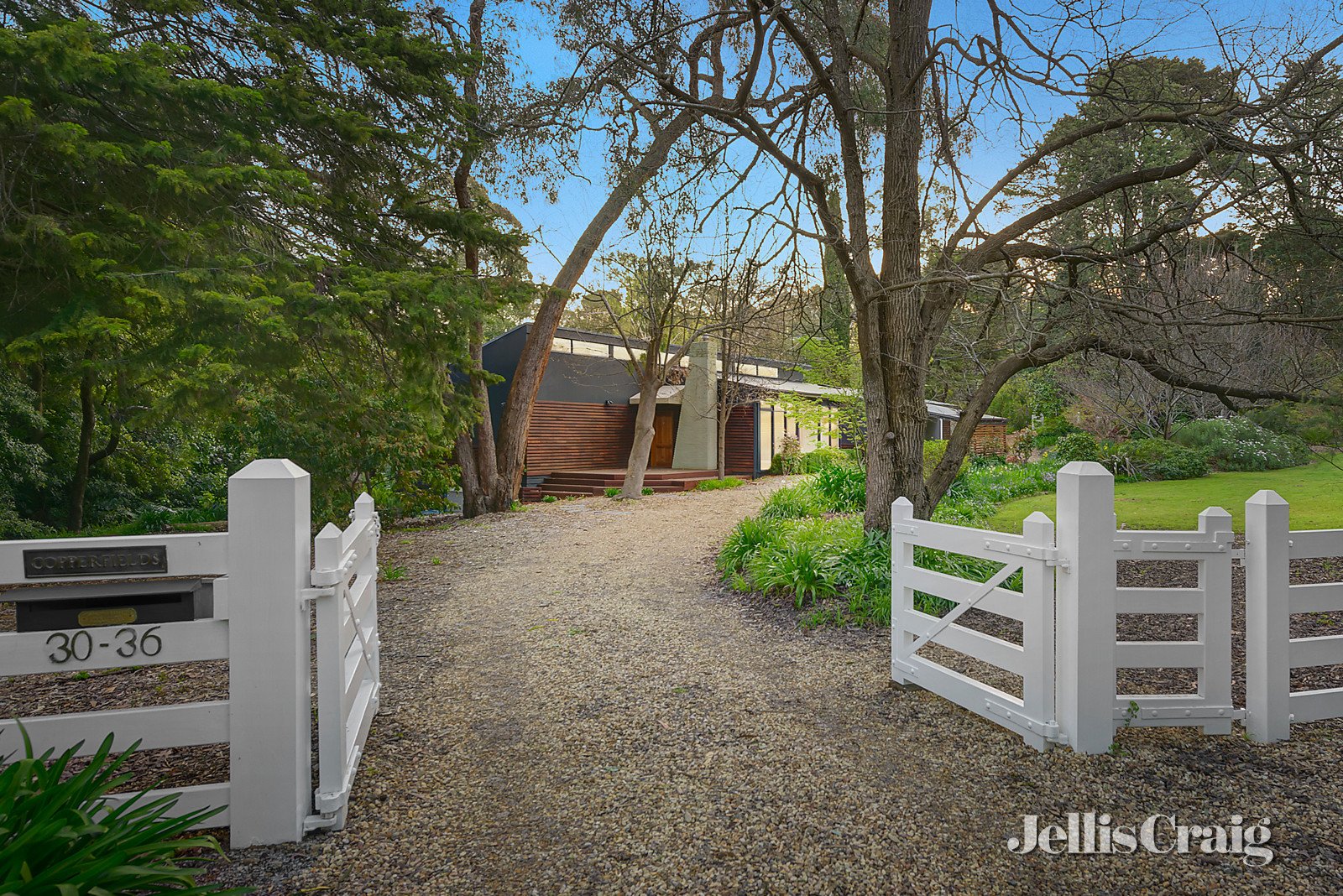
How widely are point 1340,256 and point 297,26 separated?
25.4 feet

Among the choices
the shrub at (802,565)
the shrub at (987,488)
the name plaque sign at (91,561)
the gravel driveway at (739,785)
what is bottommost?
the gravel driveway at (739,785)

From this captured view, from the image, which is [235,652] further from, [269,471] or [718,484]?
[718,484]

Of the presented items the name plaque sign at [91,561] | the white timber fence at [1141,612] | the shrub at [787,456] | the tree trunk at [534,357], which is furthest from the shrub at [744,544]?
the shrub at [787,456]

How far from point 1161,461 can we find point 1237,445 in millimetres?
1250

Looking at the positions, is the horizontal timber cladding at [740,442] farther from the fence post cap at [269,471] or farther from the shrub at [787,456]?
the fence post cap at [269,471]

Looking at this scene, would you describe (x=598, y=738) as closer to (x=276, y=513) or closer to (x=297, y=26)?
(x=276, y=513)

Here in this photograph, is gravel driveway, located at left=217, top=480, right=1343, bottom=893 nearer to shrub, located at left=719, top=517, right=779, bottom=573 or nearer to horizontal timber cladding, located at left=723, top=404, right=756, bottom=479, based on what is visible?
shrub, located at left=719, top=517, right=779, bottom=573

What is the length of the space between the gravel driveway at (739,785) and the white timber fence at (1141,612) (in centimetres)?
13

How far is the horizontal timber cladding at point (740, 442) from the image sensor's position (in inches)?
717

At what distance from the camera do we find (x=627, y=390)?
19391mm

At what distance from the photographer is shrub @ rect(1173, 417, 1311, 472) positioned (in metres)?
12.3

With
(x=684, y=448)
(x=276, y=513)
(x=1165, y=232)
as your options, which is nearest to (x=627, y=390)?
(x=684, y=448)

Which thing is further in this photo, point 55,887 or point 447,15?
point 447,15

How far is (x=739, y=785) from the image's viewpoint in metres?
2.84
